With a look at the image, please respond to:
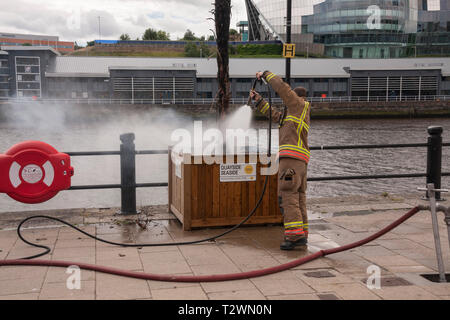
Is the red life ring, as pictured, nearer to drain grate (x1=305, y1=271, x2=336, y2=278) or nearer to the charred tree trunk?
the charred tree trunk

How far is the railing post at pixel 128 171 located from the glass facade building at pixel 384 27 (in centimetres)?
9301

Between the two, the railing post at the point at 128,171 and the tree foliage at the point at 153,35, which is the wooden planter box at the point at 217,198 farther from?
the tree foliage at the point at 153,35

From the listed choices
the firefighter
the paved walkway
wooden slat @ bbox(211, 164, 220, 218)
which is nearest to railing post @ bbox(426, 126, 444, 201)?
the paved walkway

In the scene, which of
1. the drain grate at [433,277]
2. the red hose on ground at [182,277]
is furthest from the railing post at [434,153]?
the drain grate at [433,277]

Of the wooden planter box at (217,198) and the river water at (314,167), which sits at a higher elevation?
the wooden planter box at (217,198)

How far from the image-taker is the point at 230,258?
5578mm

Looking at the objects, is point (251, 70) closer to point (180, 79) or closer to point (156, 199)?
point (180, 79)

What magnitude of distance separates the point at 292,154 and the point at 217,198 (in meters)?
1.40

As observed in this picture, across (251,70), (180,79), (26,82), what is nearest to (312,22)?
(251,70)

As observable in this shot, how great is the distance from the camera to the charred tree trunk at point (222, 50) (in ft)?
23.4

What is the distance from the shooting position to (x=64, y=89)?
217ft

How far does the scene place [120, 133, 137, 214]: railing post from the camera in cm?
760

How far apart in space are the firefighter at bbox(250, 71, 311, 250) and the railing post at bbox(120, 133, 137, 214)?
258 centimetres

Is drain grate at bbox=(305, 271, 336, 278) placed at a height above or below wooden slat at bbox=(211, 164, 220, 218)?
below
